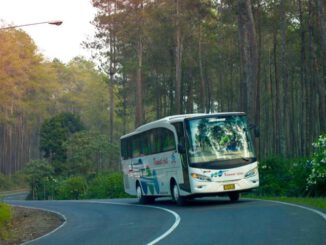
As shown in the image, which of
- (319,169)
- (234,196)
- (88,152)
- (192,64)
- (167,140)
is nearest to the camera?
(234,196)

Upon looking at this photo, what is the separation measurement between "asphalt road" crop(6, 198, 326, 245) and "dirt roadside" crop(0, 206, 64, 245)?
0.82m

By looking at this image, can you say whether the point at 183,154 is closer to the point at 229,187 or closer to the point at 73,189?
the point at 229,187

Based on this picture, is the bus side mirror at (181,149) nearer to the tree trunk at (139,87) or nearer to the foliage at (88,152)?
the tree trunk at (139,87)

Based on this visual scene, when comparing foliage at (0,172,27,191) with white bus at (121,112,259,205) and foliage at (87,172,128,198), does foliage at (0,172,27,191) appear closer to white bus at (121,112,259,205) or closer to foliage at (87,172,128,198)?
foliage at (87,172,128,198)

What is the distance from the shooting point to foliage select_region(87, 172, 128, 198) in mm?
47359

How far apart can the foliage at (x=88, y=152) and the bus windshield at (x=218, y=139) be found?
4431 centimetres

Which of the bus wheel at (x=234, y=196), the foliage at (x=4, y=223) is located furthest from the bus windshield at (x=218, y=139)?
the foliage at (x=4, y=223)

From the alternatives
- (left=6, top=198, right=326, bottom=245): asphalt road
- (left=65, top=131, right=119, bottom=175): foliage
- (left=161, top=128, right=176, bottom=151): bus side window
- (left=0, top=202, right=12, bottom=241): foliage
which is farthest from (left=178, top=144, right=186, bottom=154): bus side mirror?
(left=65, top=131, right=119, bottom=175): foliage

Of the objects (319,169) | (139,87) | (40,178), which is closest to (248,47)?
(319,169)

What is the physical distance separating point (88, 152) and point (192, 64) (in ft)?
47.5

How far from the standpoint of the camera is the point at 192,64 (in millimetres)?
62594

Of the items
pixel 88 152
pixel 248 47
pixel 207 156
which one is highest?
pixel 248 47

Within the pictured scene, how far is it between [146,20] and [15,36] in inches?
948

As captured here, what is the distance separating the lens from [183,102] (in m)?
67.9
